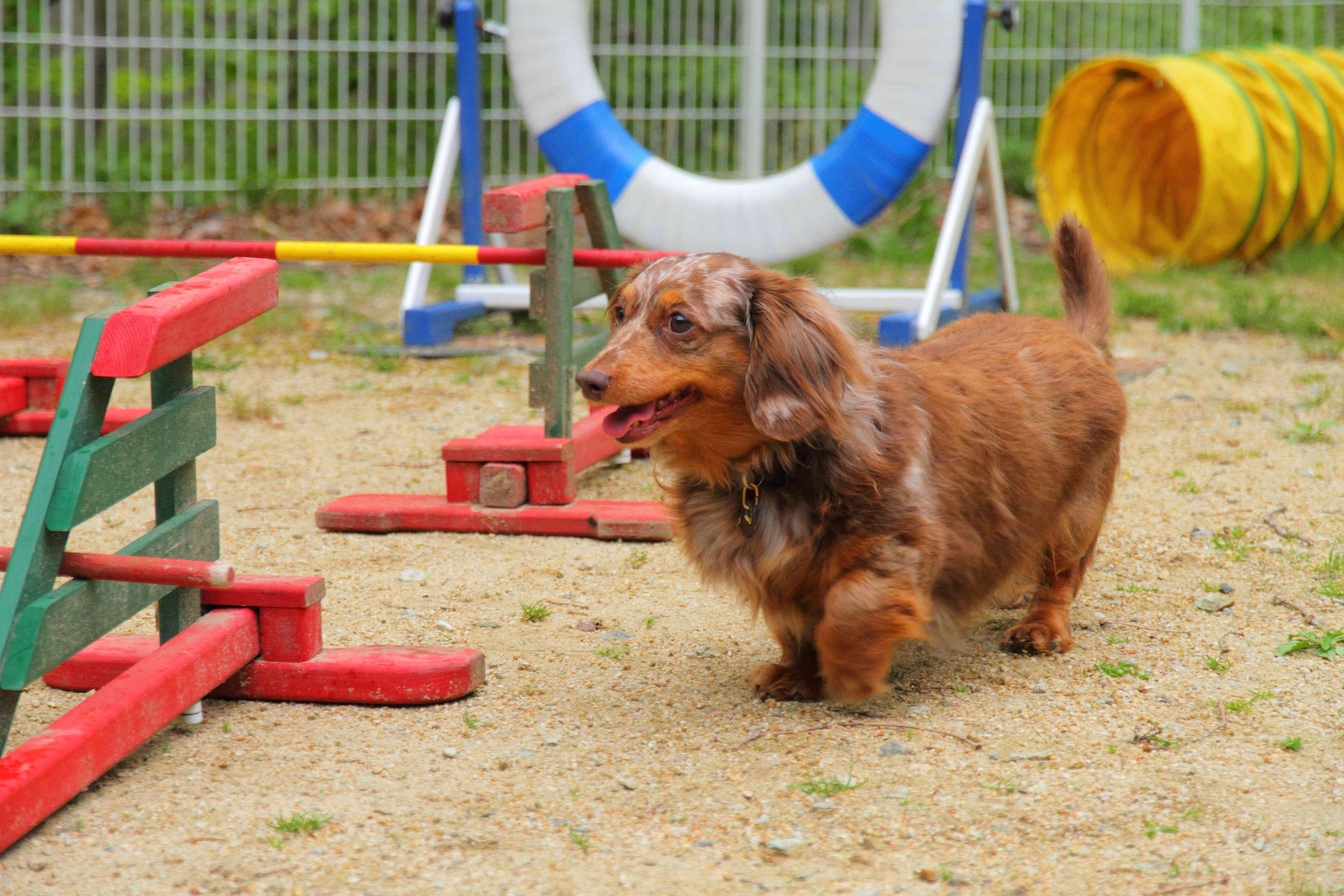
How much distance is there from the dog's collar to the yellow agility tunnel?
5504mm

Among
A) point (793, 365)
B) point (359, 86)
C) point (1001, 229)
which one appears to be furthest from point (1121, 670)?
point (359, 86)

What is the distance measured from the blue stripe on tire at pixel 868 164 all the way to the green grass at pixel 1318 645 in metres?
3.57

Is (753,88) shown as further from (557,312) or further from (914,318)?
(557,312)

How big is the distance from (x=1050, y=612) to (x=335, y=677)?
4.96 feet

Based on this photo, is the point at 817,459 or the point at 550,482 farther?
the point at 550,482

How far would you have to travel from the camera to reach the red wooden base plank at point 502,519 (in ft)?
12.3

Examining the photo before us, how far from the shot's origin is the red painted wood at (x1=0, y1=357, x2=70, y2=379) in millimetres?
4715

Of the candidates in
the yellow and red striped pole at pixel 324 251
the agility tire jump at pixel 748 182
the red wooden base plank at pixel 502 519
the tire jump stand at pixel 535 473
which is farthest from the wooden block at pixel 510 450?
the agility tire jump at pixel 748 182

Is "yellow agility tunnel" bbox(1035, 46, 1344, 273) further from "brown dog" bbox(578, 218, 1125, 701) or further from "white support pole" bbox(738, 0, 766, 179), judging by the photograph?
"brown dog" bbox(578, 218, 1125, 701)

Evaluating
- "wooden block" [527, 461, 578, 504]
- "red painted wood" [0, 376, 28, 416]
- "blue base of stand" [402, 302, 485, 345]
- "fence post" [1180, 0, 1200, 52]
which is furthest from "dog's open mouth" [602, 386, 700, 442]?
"fence post" [1180, 0, 1200, 52]

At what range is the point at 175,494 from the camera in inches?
101

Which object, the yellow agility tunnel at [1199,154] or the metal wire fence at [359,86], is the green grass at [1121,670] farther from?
the metal wire fence at [359,86]

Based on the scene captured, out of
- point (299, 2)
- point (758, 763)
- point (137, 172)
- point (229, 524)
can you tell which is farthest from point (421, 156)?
point (758, 763)

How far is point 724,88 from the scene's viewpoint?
31.2 feet
